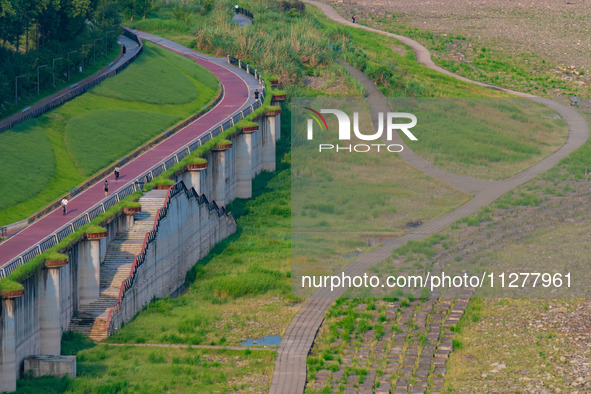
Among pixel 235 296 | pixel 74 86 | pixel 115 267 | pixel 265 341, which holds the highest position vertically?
pixel 74 86

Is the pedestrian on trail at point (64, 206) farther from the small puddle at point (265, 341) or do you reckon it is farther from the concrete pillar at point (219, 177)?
the concrete pillar at point (219, 177)

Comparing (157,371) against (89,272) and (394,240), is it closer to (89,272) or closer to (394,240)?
(89,272)

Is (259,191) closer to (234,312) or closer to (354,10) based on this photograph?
(234,312)

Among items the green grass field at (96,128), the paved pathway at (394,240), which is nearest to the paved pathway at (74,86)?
the green grass field at (96,128)

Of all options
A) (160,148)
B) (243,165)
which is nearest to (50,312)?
(160,148)

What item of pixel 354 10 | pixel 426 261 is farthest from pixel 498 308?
pixel 354 10
